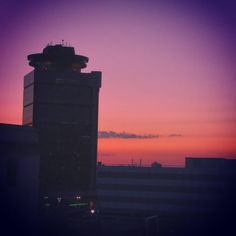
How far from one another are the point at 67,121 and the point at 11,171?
81.0 metres

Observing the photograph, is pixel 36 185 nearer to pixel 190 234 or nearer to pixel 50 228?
pixel 50 228

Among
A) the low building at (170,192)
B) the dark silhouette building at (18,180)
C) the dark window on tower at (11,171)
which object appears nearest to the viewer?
the dark silhouette building at (18,180)

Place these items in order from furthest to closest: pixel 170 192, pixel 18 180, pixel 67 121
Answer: pixel 67 121 → pixel 170 192 → pixel 18 180

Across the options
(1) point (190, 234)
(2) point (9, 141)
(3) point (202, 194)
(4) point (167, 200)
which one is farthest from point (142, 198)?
(2) point (9, 141)

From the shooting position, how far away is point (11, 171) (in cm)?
7181

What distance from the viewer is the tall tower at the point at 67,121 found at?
493 feet

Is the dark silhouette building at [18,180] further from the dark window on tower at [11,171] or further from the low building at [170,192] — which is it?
the low building at [170,192]

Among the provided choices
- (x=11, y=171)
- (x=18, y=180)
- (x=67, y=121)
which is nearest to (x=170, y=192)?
(x=67, y=121)

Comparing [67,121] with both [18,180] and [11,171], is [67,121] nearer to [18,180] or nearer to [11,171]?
[18,180]

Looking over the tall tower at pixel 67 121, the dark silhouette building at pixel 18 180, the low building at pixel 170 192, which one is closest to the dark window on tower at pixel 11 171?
the dark silhouette building at pixel 18 180

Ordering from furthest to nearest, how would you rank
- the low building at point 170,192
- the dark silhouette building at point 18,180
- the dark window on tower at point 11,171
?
the low building at point 170,192
the dark window on tower at point 11,171
the dark silhouette building at point 18,180

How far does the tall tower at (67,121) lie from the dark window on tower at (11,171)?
77.3 m

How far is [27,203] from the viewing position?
7419cm

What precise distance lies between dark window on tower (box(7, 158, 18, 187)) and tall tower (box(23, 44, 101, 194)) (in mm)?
77329
